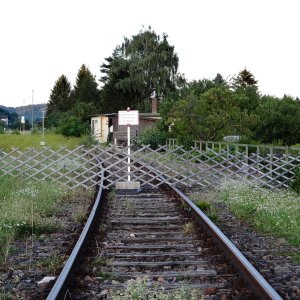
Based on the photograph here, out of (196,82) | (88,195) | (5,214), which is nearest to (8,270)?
(5,214)

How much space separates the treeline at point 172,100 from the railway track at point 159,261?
14.1 meters

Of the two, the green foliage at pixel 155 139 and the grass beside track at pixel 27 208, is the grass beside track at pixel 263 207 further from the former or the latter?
the green foliage at pixel 155 139

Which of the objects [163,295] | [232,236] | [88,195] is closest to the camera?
[163,295]

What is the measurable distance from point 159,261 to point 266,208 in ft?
11.5

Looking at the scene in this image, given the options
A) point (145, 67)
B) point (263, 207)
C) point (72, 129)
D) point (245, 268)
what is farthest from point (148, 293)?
point (145, 67)

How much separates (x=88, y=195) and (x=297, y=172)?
4.63 meters

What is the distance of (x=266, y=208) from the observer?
8.87 m

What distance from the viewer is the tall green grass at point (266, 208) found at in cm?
768

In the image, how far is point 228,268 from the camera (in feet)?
18.0

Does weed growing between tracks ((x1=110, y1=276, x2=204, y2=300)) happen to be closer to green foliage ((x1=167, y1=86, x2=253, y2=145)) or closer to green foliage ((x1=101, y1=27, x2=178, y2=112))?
green foliage ((x1=167, y1=86, x2=253, y2=145))

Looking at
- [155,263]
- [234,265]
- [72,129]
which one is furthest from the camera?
[72,129]

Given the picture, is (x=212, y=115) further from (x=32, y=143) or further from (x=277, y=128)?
(x=32, y=143)

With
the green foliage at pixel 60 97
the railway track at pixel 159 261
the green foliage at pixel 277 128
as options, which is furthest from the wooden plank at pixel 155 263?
the green foliage at pixel 60 97

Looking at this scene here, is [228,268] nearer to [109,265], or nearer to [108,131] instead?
[109,265]
